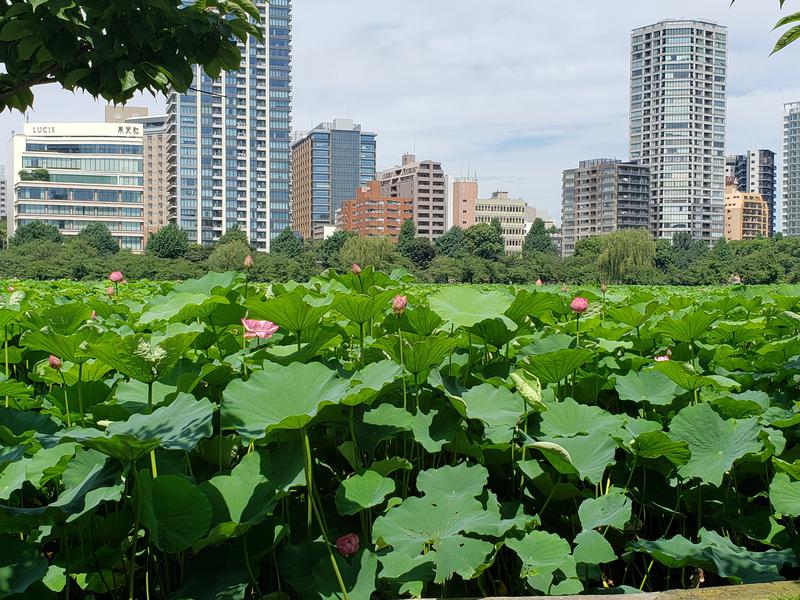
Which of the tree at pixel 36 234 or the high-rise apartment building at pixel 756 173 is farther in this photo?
the high-rise apartment building at pixel 756 173

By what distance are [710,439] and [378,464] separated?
621 mm

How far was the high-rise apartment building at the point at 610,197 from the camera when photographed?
98.4 meters

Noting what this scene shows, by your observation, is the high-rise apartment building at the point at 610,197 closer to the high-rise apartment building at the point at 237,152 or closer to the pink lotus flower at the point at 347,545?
the high-rise apartment building at the point at 237,152

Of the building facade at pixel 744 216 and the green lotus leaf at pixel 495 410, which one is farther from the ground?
the building facade at pixel 744 216

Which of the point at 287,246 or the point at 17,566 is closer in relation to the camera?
the point at 17,566

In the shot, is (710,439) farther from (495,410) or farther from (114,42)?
(114,42)

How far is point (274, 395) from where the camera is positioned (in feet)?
4.03

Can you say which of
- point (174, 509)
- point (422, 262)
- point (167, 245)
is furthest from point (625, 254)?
point (174, 509)

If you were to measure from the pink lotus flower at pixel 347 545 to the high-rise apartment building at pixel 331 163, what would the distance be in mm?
117070

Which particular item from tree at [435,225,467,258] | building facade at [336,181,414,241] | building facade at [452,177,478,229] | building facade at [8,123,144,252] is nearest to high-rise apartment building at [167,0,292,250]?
building facade at [8,123,144,252]

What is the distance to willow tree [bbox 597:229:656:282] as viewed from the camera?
135 ft

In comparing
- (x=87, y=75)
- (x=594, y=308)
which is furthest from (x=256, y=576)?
(x=594, y=308)

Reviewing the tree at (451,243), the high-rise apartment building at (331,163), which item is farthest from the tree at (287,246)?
the high-rise apartment building at (331,163)

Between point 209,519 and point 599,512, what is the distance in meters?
0.64
